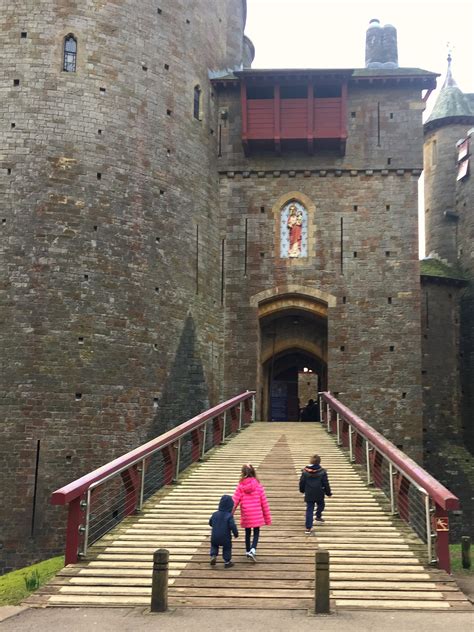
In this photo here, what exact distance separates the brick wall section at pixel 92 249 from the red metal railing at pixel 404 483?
5521 mm

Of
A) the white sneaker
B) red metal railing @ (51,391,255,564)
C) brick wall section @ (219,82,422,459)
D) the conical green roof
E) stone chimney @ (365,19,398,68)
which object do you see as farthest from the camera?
the conical green roof

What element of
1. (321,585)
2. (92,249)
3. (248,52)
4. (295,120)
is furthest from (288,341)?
(321,585)

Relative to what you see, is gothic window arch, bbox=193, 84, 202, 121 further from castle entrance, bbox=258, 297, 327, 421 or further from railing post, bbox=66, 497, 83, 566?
railing post, bbox=66, 497, 83, 566

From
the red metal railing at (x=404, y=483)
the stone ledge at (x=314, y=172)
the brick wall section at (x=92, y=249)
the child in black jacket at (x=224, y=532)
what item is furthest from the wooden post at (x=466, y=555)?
the stone ledge at (x=314, y=172)

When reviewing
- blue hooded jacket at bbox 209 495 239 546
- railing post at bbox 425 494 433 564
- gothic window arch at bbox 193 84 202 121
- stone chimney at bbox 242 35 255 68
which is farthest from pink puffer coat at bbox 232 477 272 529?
stone chimney at bbox 242 35 255 68

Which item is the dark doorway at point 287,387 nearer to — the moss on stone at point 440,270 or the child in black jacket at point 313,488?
the moss on stone at point 440,270

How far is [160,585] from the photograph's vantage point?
24.3 ft

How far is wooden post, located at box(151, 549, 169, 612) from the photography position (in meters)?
7.39

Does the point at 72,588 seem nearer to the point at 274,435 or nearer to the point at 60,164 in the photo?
the point at 274,435

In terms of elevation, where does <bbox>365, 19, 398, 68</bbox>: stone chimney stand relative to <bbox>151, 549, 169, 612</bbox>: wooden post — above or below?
above

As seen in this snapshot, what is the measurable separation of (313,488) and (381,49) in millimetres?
19847

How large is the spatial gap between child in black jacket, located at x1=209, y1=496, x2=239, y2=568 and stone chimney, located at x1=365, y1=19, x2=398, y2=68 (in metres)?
20.3

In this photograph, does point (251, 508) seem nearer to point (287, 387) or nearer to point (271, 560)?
point (271, 560)

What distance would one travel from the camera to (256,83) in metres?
Result: 23.3
